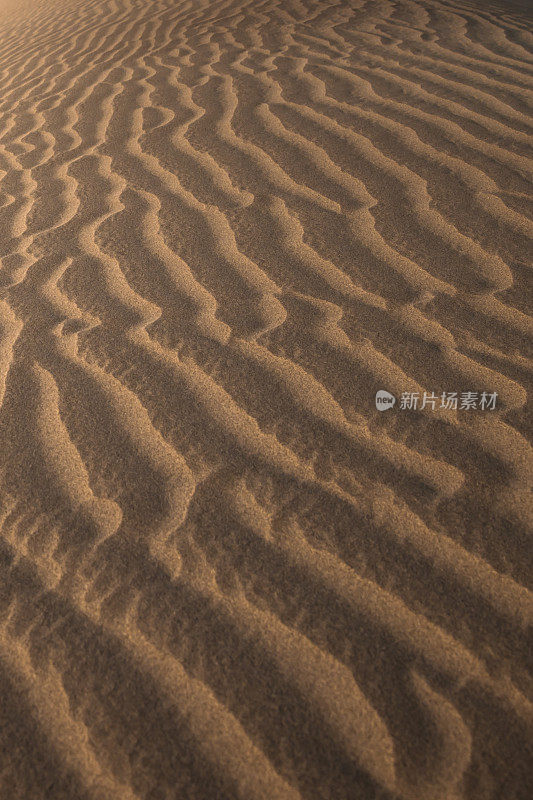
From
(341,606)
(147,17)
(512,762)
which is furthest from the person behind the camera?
(147,17)

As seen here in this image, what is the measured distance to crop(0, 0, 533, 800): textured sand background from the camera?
134cm

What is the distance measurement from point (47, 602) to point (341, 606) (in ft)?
2.30

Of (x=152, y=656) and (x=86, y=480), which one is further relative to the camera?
(x=86, y=480)

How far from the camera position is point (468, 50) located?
4.84 metres

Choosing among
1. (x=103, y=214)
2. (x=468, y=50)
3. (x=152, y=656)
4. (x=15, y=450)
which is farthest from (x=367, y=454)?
(x=468, y=50)

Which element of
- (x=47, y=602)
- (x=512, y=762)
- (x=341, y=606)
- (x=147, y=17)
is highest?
(x=147, y=17)

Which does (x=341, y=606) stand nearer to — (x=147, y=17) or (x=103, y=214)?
(x=103, y=214)

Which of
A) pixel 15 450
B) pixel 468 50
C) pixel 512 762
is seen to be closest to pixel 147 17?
pixel 468 50

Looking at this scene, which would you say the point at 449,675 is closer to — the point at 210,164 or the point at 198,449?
the point at 198,449

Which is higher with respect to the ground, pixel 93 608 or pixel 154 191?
pixel 154 191

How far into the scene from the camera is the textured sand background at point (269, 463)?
134 cm

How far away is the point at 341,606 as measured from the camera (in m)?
1.52

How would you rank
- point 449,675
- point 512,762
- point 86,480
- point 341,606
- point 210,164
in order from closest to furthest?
point 512,762, point 449,675, point 341,606, point 86,480, point 210,164

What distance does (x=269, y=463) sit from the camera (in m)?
1.86
